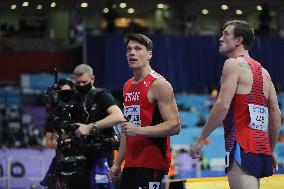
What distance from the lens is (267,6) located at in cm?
2123

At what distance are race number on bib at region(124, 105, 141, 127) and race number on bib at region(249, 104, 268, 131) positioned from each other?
0.94 m

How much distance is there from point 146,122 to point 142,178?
1.42 ft

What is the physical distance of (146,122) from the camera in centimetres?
524

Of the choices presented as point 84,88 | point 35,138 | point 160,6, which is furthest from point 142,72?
point 160,6

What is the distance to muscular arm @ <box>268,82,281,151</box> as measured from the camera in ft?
16.3

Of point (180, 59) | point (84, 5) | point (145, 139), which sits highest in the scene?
point (84, 5)

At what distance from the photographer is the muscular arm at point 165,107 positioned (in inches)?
201

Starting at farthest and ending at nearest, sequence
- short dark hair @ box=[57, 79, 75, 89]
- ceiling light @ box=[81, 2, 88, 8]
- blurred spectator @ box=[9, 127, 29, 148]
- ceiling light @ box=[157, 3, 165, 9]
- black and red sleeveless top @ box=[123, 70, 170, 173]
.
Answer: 1. ceiling light @ box=[81, 2, 88, 8]
2. ceiling light @ box=[157, 3, 165, 9]
3. blurred spectator @ box=[9, 127, 29, 148]
4. short dark hair @ box=[57, 79, 75, 89]
5. black and red sleeveless top @ box=[123, 70, 170, 173]

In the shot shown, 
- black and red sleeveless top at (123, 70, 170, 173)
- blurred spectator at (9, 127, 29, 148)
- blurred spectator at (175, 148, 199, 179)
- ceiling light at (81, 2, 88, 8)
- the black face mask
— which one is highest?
ceiling light at (81, 2, 88, 8)

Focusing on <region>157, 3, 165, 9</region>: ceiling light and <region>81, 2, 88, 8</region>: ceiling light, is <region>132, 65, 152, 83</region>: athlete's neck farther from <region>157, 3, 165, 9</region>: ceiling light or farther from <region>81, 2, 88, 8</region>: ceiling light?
<region>81, 2, 88, 8</region>: ceiling light

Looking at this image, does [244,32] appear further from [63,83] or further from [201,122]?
[201,122]

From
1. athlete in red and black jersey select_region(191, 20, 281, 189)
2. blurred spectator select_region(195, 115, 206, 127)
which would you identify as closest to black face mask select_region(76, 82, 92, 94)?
athlete in red and black jersey select_region(191, 20, 281, 189)

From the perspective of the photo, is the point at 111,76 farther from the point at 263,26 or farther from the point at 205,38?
the point at 263,26

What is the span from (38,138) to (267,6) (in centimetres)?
915
